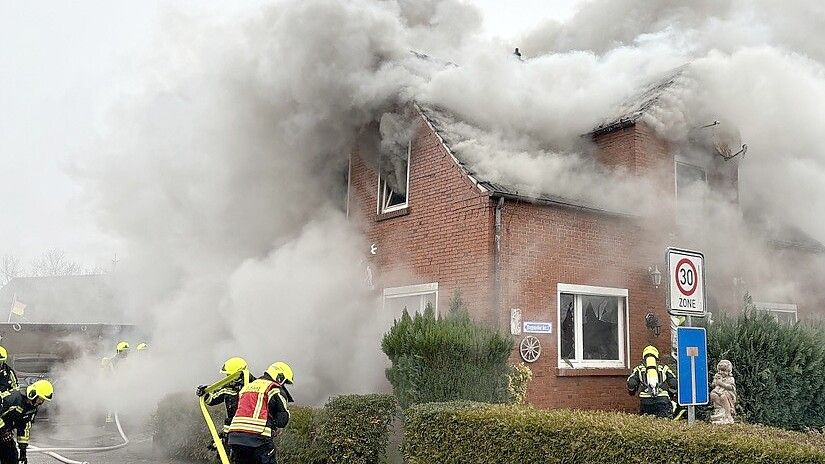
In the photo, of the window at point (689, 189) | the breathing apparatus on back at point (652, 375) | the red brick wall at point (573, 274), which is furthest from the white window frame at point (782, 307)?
the breathing apparatus on back at point (652, 375)

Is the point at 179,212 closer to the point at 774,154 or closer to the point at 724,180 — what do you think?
the point at 724,180

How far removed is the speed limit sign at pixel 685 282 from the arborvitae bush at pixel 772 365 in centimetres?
437

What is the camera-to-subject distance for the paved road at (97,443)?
36.1 ft

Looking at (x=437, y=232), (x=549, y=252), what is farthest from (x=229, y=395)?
(x=549, y=252)

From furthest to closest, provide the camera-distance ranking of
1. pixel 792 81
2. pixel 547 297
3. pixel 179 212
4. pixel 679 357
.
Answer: pixel 179 212 → pixel 792 81 → pixel 547 297 → pixel 679 357

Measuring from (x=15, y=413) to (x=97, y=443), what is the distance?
17.4ft

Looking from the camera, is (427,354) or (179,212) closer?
(427,354)

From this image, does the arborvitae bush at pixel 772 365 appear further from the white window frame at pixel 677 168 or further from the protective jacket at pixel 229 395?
the protective jacket at pixel 229 395

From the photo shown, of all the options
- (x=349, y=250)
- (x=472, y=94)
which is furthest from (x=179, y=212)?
(x=472, y=94)

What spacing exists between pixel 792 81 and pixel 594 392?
632 cm

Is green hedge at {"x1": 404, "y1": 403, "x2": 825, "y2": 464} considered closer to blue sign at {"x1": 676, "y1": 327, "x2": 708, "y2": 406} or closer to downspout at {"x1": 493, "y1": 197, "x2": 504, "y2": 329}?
blue sign at {"x1": 676, "y1": 327, "x2": 708, "y2": 406}

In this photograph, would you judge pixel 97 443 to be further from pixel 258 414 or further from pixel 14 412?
pixel 258 414

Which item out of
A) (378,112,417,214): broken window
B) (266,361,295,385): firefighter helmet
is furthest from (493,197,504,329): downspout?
(266,361,295,385): firefighter helmet

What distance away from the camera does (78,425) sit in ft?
50.9
